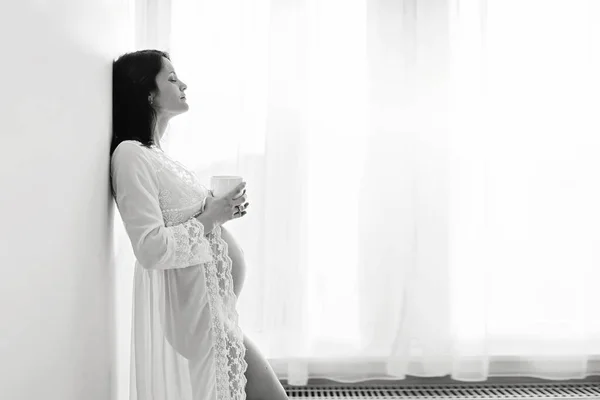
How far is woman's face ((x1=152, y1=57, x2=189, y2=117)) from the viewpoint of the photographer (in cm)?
145

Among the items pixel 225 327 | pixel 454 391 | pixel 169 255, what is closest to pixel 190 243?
pixel 169 255

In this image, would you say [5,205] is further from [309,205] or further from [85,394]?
[309,205]

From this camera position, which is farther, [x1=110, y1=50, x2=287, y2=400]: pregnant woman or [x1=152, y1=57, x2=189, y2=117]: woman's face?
[x1=152, y1=57, x2=189, y2=117]: woman's face

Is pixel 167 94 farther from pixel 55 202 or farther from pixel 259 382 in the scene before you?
pixel 259 382

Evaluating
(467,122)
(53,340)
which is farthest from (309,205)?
(53,340)

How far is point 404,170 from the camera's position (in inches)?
81.0

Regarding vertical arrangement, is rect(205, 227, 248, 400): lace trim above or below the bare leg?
above

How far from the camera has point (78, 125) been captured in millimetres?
1023

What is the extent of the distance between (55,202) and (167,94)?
64cm

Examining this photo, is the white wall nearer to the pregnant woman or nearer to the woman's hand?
the pregnant woman

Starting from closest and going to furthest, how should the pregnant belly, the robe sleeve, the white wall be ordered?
the white wall < the robe sleeve < the pregnant belly

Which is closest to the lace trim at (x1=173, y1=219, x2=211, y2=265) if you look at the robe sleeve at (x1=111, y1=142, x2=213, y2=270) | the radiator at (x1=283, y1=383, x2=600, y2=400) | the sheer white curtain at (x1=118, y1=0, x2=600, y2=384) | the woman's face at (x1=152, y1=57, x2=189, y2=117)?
the robe sleeve at (x1=111, y1=142, x2=213, y2=270)

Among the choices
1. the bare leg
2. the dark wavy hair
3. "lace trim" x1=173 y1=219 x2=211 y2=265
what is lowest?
the bare leg

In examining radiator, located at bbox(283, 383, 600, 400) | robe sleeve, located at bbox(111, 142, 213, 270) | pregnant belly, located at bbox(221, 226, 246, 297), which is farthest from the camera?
radiator, located at bbox(283, 383, 600, 400)
